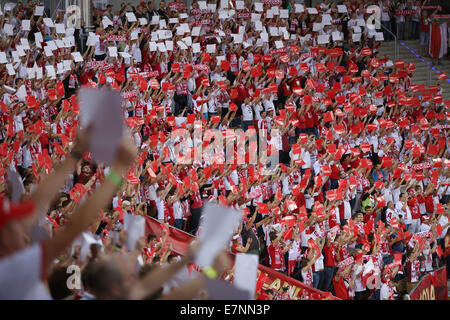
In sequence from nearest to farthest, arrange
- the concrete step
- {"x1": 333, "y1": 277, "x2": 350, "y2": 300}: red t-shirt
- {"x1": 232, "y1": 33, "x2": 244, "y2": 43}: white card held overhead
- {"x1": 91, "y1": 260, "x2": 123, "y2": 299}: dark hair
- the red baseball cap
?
the red baseball cap < {"x1": 91, "y1": 260, "x2": 123, "y2": 299}: dark hair < {"x1": 333, "y1": 277, "x2": 350, "y2": 300}: red t-shirt < {"x1": 232, "y1": 33, "x2": 244, "y2": 43}: white card held overhead < the concrete step

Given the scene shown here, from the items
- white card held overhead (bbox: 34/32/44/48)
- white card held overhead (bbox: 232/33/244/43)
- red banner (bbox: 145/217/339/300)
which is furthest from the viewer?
white card held overhead (bbox: 232/33/244/43)

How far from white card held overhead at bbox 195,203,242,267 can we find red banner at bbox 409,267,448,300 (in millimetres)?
6170

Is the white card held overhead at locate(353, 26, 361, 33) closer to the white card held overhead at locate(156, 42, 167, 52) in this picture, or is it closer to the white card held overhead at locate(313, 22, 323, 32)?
the white card held overhead at locate(313, 22, 323, 32)

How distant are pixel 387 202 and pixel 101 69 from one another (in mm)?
5410

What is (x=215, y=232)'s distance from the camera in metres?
2.81

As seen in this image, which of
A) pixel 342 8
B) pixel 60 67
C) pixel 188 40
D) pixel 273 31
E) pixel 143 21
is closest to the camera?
pixel 60 67

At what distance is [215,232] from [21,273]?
786mm

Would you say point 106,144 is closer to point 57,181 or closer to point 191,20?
point 57,181

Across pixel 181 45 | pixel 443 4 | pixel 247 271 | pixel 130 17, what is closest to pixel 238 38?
pixel 181 45

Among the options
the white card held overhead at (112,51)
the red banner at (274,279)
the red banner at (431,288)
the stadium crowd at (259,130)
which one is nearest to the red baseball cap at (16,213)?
the stadium crowd at (259,130)

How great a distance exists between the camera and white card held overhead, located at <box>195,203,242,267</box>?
9.11 feet

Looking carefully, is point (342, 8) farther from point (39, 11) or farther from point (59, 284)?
point (59, 284)

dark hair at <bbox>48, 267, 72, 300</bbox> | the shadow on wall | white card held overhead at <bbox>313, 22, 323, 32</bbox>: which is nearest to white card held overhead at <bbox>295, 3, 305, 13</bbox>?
white card held overhead at <bbox>313, 22, 323, 32</bbox>

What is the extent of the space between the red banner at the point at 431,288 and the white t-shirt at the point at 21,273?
6.78 m
